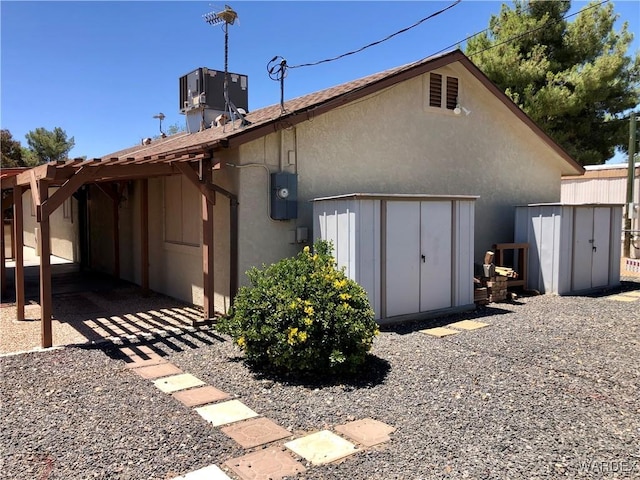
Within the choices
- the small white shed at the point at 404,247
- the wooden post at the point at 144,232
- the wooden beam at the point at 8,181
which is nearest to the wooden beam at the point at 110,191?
the wooden post at the point at 144,232

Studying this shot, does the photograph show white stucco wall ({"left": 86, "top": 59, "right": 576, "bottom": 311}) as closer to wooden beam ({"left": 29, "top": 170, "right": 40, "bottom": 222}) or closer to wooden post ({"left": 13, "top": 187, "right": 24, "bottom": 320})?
wooden beam ({"left": 29, "top": 170, "right": 40, "bottom": 222})

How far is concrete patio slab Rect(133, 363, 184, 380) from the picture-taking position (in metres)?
5.62

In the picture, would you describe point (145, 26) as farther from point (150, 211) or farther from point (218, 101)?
point (150, 211)

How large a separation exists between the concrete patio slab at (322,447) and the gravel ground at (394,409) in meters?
0.13

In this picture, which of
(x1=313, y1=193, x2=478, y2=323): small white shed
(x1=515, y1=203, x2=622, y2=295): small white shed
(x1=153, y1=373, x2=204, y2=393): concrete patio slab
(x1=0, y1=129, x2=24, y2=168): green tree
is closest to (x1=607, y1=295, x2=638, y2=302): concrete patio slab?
(x1=515, y1=203, x2=622, y2=295): small white shed

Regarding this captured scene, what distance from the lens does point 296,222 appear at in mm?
8617

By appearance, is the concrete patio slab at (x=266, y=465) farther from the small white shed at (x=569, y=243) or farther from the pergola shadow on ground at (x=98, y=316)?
the small white shed at (x=569, y=243)

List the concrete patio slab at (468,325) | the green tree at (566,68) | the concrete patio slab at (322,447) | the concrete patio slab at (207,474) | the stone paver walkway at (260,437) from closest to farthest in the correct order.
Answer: the concrete patio slab at (207,474)
the stone paver walkway at (260,437)
the concrete patio slab at (322,447)
the concrete patio slab at (468,325)
the green tree at (566,68)

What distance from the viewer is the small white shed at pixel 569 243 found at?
33.8 feet

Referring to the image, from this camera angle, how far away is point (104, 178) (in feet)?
25.2

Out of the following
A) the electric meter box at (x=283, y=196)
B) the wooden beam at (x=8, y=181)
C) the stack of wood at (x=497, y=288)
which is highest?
the wooden beam at (x=8, y=181)

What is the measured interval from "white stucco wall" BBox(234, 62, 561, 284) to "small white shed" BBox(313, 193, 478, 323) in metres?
0.95

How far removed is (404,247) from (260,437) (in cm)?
462

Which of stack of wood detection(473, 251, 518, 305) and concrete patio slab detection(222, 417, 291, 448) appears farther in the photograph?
stack of wood detection(473, 251, 518, 305)
